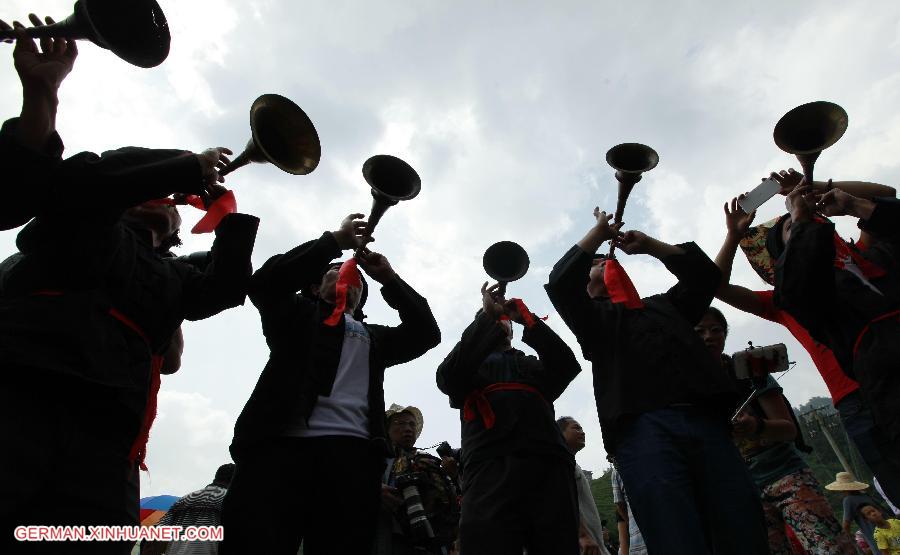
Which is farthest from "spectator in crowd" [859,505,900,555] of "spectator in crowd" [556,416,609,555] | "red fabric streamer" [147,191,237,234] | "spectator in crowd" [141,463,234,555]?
"spectator in crowd" [141,463,234,555]

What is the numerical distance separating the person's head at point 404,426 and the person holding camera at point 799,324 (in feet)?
12.0

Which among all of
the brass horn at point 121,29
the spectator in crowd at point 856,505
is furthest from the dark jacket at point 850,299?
the spectator in crowd at point 856,505

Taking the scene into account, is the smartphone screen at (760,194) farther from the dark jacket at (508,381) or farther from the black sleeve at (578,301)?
the dark jacket at (508,381)

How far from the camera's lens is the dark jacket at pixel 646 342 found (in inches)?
115

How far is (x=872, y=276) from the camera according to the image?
2.91 m

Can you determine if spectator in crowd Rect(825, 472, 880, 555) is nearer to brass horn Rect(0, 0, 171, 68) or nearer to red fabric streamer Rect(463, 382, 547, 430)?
red fabric streamer Rect(463, 382, 547, 430)

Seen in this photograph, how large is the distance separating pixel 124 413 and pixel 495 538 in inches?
86.9

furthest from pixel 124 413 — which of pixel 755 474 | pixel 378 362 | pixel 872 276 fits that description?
pixel 755 474

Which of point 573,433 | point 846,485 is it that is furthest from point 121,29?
point 846,485

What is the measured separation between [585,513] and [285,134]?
5.09 meters

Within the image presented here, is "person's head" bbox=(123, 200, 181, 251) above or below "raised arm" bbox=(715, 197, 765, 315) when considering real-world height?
below

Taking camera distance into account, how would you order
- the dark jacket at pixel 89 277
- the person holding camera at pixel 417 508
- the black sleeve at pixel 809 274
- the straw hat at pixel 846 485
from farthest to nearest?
the straw hat at pixel 846 485 → the person holding camera at pixel 417 508 → the black sleeve at pixel 809 274 → the dark jacket at pixel 89 277

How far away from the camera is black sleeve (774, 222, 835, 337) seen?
2.81 m

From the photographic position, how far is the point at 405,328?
3602mm
